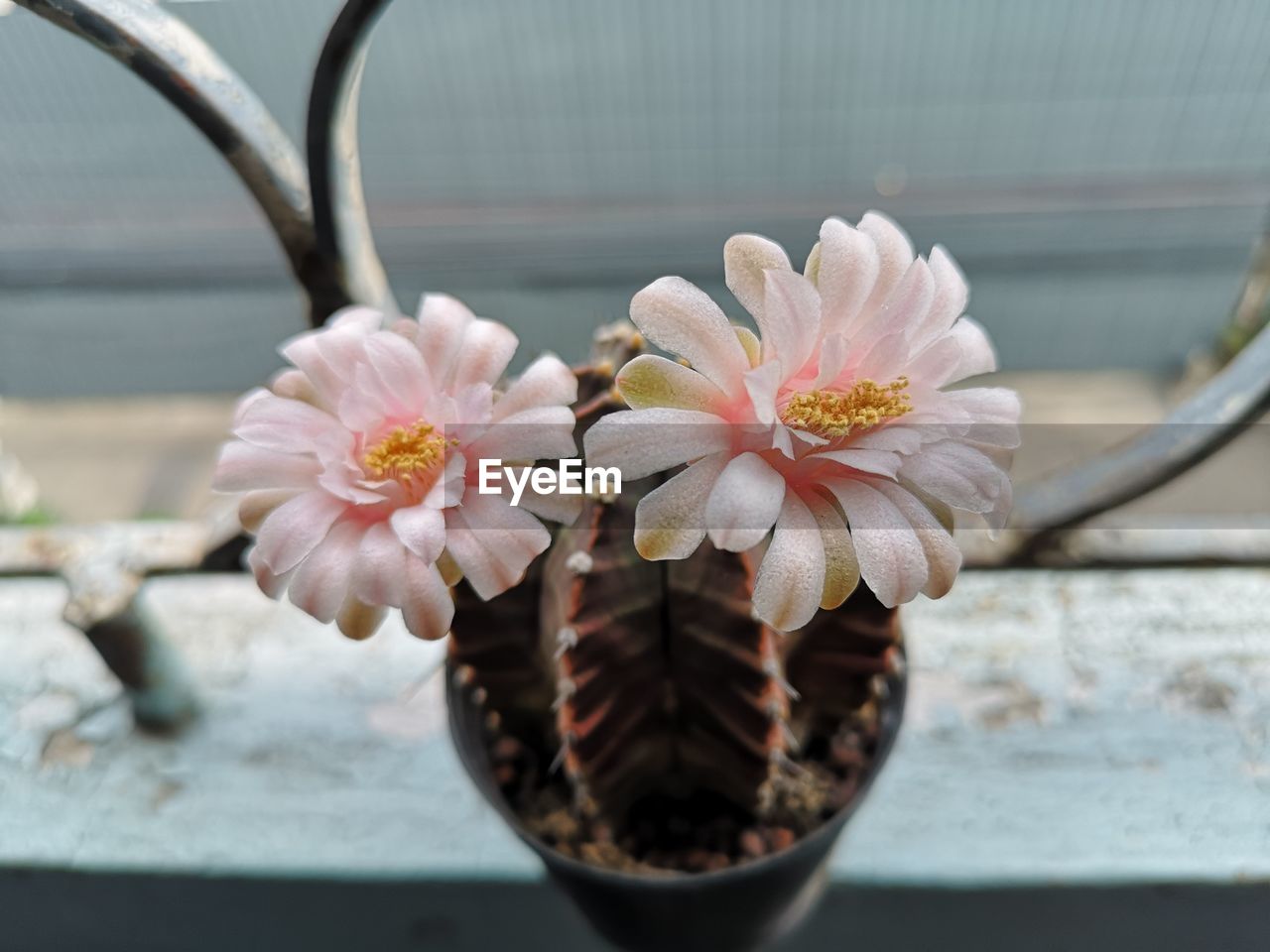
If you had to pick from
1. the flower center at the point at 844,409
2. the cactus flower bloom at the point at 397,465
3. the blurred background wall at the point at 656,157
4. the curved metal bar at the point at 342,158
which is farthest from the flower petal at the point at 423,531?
the blurred background wall at the point at 656,157

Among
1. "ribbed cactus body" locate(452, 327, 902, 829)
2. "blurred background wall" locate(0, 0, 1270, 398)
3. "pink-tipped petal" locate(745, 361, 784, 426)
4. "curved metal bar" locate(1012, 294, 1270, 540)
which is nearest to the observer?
"pink-tipped petal" locate(745, 361, 784, 426)

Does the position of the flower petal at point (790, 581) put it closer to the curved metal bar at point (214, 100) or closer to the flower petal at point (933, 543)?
the flower petal at point (933, 543)

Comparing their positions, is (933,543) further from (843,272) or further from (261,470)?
(261,470)

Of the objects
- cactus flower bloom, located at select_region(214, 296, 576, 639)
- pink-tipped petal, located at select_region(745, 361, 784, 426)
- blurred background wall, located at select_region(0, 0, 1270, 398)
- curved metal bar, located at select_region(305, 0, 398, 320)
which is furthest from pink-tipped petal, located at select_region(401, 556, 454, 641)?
blurred background wall, located at select_region(0, 0, 1270, 398)

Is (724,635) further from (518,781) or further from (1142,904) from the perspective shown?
(1142,904)

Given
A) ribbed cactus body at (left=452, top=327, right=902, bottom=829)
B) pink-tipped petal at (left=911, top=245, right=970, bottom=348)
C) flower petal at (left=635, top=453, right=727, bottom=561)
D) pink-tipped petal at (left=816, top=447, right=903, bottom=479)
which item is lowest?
ribbed cactus body at (left=452, top=327, right=902, bottom=829)

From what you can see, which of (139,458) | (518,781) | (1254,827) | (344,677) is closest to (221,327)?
(139,458)

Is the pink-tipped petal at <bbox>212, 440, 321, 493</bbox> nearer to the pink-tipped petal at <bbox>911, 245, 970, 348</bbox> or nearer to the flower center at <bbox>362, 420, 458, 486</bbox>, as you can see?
the flower center at <bbox>362, 420, 458, 486</bbox>
